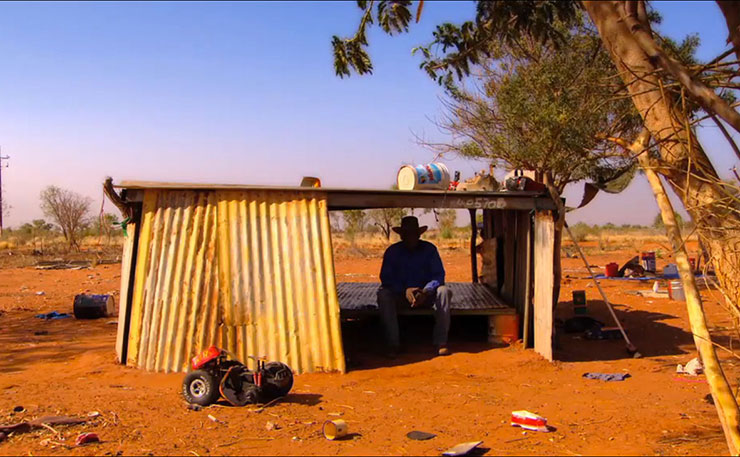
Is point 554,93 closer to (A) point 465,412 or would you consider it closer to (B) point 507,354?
(B) point 507,354

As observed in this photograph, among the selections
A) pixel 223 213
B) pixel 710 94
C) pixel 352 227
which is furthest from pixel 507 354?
pixel 352 227

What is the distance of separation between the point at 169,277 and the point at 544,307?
466cm

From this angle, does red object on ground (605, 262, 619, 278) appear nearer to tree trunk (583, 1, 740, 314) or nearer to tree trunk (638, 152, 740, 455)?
tree trunk (583, 1, 740, 314)

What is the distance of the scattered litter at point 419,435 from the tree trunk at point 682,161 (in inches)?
95.1

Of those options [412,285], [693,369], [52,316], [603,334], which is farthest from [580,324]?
[52,316]

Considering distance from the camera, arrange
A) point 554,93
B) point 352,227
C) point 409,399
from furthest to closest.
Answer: point 352,227 → point 554,93 → point 409,399

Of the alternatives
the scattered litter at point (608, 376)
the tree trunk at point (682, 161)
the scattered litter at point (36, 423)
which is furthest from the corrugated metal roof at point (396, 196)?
the tree trunk at point (682, 161)

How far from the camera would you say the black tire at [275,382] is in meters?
6.07

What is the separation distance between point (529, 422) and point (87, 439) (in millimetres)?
3464

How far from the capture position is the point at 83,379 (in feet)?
23.7

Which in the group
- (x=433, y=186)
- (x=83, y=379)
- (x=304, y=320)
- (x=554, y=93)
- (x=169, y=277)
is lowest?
(x=83, y=379)

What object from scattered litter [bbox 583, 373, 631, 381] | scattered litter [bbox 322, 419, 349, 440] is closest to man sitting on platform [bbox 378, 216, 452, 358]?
scattered litter [bbox 583, 373, 631, 381]

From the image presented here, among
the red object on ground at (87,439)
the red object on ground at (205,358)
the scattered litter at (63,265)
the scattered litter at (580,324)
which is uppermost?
the scattered litter at (63,265)

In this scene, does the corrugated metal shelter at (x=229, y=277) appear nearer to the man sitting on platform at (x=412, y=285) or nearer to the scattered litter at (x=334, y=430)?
the man sitting on platform at (x=412, y=285)
